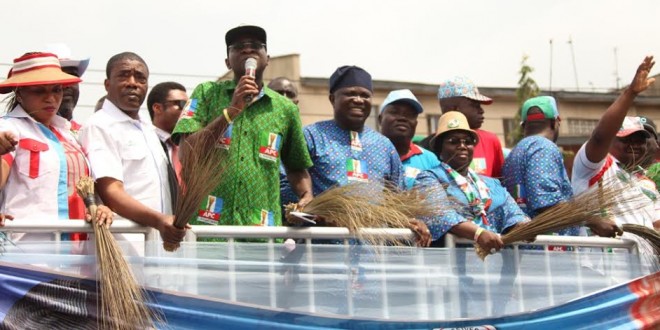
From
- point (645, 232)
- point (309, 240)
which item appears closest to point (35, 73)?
point (309, 240)

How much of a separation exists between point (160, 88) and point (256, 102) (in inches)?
59.4

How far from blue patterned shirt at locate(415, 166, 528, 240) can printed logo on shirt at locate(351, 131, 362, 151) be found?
0.42m

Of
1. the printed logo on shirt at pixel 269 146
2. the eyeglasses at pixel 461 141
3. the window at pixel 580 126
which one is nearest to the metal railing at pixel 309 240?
the printed logo on shirt at pixel 269 146

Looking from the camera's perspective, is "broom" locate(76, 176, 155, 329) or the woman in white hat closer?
"broom" locate(76, 176, 155, 329)

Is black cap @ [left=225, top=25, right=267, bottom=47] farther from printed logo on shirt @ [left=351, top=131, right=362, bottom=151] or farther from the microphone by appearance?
printed logo on shirt @ [left=351, top=131, right=362, bottom=151]

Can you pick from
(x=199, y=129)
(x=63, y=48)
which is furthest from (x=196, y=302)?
(x=63, y=48)

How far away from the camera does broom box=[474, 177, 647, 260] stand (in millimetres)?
5672

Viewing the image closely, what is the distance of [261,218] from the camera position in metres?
5.57

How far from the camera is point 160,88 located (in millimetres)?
7113

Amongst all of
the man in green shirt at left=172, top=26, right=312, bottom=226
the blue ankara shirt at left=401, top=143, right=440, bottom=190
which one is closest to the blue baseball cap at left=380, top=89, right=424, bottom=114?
the blue ankara shirt at left=401, top=143, right=440, bottom=190

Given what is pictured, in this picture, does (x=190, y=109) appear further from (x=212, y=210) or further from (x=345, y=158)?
(x=345, y=158)

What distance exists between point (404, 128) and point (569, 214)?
5.47 ft

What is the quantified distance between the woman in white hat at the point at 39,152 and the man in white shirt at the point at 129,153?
0.11m

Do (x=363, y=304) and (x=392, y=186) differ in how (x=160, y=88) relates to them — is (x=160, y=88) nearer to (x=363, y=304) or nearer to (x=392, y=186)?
(x=392, y=186)
